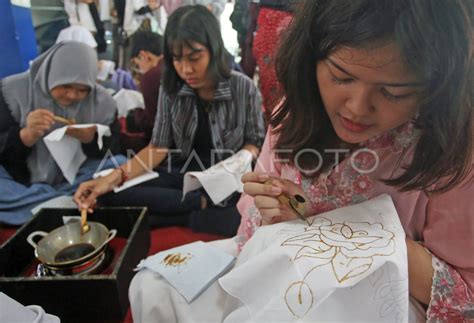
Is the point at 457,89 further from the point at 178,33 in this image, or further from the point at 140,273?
the point at 178,33

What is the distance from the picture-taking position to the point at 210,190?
122 centimetres

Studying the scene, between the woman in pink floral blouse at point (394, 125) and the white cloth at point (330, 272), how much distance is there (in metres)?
0.06

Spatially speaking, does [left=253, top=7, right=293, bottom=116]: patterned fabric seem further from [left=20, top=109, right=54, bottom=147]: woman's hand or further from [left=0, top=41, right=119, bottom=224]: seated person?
[left=20, top=109, right=54, bottom=147]: woman's hand

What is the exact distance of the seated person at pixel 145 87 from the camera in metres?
1.94

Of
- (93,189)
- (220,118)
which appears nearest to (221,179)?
(220,118)

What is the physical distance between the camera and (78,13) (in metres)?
1.22

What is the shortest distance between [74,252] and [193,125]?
714 mm

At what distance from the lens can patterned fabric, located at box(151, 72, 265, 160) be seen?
144 centimetres

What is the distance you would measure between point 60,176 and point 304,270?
4.55 feet

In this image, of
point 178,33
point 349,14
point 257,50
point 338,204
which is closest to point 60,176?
point 178,33

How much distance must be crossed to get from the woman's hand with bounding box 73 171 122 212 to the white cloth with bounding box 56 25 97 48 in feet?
1.92

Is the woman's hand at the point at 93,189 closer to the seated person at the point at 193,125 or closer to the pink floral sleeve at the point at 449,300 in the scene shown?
the seated person at the point at 193,125

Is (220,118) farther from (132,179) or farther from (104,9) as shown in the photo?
(104,9)

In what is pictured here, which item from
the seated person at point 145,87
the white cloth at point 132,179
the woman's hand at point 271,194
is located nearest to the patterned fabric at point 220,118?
the white cloth at point 132,179
